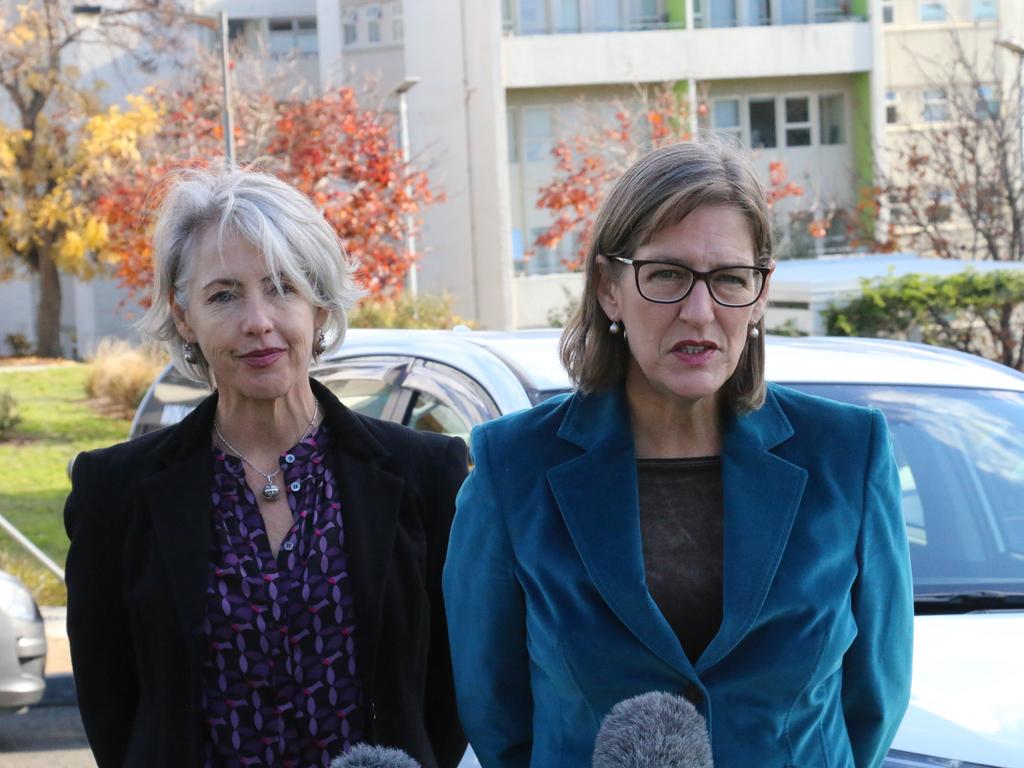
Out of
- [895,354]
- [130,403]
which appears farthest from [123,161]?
[895,354]

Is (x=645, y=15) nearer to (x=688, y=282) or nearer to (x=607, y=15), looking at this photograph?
(x=607, y=15)

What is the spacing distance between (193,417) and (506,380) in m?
1.45

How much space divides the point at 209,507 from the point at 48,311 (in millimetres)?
30248

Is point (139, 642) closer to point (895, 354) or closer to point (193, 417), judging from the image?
point (193, 417)

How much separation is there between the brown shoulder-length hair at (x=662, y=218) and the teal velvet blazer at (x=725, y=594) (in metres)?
0.06

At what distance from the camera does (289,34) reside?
37969 millimetres

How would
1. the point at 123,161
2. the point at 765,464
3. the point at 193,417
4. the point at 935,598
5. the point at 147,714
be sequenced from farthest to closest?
1. the point at 123,161
2. the point at 935,598
3. the point at 193,417
4. the point at 147,714
5. the point at 765,464

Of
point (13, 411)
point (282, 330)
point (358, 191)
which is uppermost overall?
point (358, 191)

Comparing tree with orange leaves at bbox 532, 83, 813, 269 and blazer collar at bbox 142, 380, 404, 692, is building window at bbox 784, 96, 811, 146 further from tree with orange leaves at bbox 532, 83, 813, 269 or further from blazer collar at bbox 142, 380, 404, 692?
blazer collar at bbox 142, 380, 404, 692

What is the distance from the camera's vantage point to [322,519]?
10.1 ft

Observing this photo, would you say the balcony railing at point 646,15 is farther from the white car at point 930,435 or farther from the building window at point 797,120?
the white car at point 930,435

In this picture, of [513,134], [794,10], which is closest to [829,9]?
[794,10]

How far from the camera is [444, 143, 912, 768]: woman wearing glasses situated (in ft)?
8.05

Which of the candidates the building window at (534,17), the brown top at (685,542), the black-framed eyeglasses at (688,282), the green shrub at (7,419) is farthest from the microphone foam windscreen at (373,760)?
the building window at (534,17)
